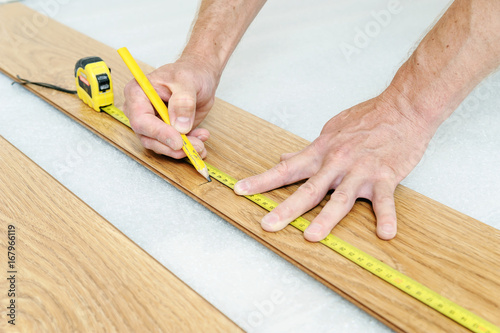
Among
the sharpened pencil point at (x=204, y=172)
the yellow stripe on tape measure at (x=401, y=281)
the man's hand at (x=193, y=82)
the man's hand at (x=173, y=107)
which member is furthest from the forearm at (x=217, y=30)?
the yellow stripe on tape measure at (x=401, y=281)

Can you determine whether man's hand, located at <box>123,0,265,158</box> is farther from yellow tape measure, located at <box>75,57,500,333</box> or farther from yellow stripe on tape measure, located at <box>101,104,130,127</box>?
yellow tape measure, located at <box>75,57,500,333</box>

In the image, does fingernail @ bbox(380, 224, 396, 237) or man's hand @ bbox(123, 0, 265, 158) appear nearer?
fingernail @ bbox(380, 224, 396, 237)

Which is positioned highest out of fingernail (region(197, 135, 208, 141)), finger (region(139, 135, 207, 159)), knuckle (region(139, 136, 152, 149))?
fingernail (region(197, 135, 208, 141))

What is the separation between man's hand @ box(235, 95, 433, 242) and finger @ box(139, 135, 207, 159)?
249mm

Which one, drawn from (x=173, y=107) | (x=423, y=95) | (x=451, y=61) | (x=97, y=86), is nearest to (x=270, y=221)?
(x=173, y=107)

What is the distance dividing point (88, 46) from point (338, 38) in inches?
64.6

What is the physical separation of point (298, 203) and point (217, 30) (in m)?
0.92

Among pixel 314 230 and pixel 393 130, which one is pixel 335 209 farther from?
pixel 393 130

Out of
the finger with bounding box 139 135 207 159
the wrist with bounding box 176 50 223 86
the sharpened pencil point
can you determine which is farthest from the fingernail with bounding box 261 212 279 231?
the wrist with bounding box 176 50 223 86

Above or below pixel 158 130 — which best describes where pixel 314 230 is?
above

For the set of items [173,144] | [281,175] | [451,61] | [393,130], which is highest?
[451,61]

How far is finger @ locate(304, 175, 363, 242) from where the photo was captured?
137 centimetres

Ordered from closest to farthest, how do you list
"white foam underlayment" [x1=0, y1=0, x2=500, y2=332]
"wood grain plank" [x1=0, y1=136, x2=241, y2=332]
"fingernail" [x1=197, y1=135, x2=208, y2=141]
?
"wood grain plank" [x1=0, y1=136, x2=241, y2=332]
"white foam underlayment" [x1=0, y1=0, x2=500, y2=332]
"fingernail" [x1=197, y1=135, x2=208, y2=141]

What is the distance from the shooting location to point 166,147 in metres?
1.64
